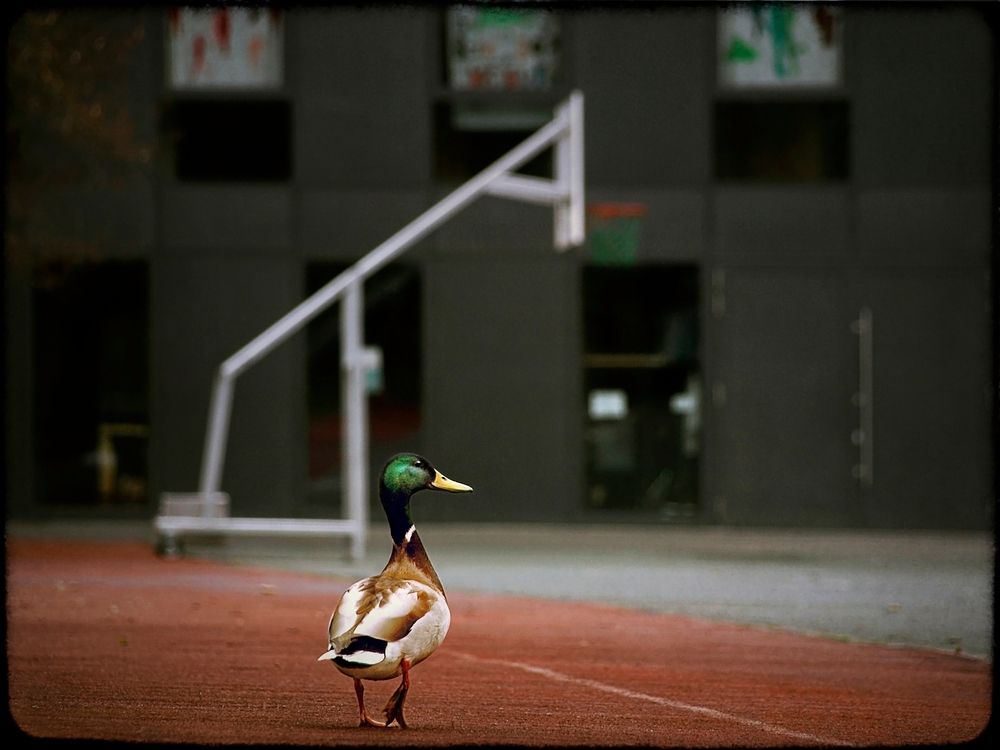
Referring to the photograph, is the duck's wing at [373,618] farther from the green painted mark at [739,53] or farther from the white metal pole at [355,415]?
the green painted mark at [739,53]

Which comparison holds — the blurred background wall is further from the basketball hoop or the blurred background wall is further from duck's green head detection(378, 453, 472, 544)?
duck's green head detection(378, 453, 472, 544)

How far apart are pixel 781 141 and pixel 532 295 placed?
12.5 feet

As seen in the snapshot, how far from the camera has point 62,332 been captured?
18.2 m

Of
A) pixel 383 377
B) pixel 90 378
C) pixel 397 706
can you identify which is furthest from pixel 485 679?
pixel 90 378

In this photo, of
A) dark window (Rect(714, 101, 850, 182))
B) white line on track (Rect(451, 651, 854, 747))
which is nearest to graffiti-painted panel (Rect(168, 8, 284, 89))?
dark window (Rect(714, 101, 850, 182))

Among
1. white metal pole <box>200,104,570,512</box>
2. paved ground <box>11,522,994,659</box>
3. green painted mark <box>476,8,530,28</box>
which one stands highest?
green painted mark <box>476,8,530,28</box>

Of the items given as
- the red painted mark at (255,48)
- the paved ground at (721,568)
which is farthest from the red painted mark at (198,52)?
the paved ground at (721,568)

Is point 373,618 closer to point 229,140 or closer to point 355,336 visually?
point 355,336

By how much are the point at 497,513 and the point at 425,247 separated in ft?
11.6

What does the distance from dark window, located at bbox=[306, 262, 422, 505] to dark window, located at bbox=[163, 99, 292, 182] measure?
4.84 feet

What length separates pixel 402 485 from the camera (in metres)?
5.57

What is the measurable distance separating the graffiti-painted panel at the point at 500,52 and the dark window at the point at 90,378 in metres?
4.86

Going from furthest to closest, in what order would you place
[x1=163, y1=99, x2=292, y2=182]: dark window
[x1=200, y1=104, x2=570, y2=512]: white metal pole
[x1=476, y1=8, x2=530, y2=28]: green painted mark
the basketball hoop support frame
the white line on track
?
[x1=476, y1=8, x2=530, y2=28]: green painted mark → [x1=163, y1=99, x2=292, y2=182]: dark window → the basketball hoop support frame → [x1=200, y1=104, x2=570, y2=512]: white metal pole → the white line on track

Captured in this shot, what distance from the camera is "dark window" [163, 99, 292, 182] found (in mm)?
18312
